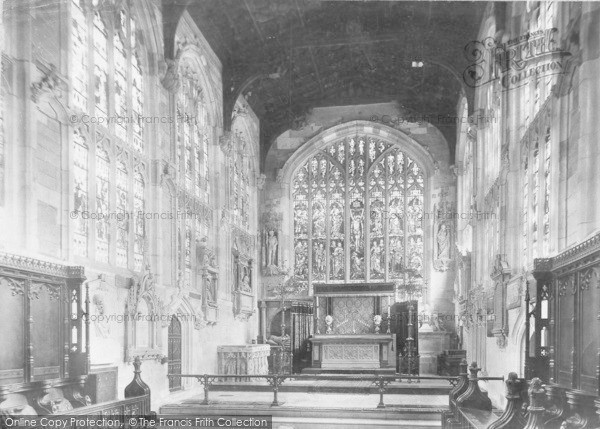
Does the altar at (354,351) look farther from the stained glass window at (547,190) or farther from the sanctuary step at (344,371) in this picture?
the stained glass window at (547,190)

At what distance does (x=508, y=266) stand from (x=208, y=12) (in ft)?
30.1

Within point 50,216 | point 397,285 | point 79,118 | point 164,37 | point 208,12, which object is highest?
point 208,12

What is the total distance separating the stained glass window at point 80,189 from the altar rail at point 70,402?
8.21 feet

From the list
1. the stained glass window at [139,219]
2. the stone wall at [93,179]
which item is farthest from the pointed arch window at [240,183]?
the stained glass window at [139,219]

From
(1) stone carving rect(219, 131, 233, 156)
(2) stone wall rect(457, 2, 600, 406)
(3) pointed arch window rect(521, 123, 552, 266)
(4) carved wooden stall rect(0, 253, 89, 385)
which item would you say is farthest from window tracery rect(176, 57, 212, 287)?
(3) pointed arch window rect(521, 123, 552, 266)

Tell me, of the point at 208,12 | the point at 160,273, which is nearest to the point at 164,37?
the point at 208,12

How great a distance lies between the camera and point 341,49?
697 inches

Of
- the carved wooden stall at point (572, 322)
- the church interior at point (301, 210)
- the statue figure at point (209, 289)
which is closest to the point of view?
the carved wooden stall at point (572, 322)

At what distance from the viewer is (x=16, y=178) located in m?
8.92

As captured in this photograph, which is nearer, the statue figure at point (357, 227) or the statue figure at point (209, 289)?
the statue figure at point (209, 289)

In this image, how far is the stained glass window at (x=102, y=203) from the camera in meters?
11.5

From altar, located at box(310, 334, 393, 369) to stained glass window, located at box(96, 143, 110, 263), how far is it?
28.3ft

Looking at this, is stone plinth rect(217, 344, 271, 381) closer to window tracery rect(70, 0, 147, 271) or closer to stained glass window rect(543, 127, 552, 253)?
window tracery rect(70, 0, 147, 271)

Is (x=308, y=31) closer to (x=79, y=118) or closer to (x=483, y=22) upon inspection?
(x=483, y=22)
